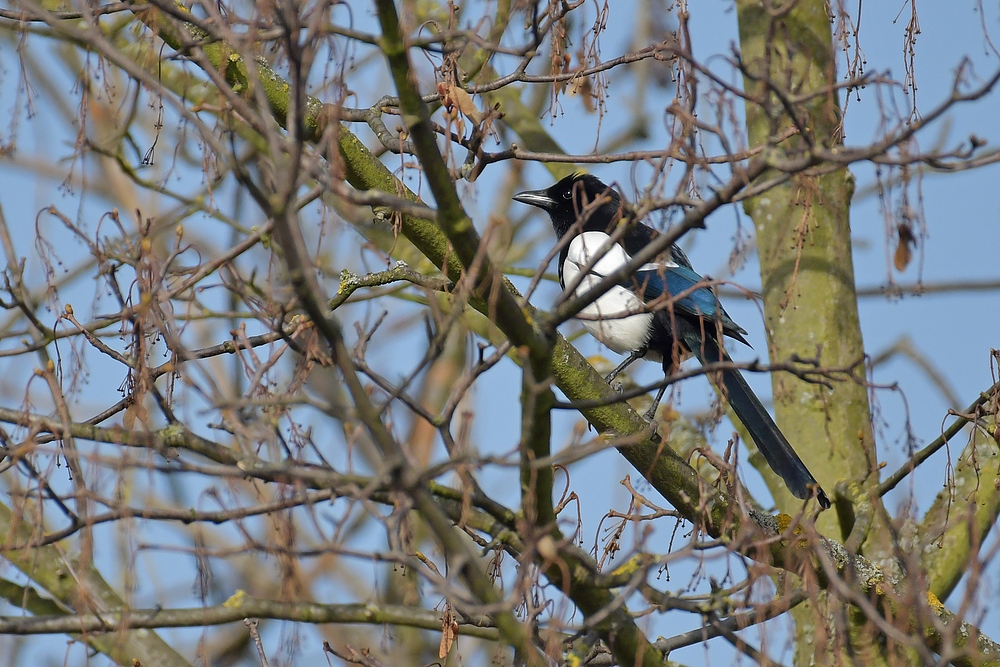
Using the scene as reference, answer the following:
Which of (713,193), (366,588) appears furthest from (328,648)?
(366,588)

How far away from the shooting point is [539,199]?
4.87 metres

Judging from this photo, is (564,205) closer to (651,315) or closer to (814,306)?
(651,315)

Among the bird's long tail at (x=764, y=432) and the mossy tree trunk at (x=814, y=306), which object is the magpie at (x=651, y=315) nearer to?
the bird's long tail at (x=764, y=432)

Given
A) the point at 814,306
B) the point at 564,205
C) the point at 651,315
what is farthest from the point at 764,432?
the point at 564,205

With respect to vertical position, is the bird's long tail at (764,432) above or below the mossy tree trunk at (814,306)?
below

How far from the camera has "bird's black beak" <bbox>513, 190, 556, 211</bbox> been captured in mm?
4848

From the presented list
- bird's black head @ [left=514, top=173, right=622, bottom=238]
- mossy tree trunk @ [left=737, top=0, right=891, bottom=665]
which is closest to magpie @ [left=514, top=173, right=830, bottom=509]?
bird's black head @ [left=514, top=173, right=622, bottom=238]

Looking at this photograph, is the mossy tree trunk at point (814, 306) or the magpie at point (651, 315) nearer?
the magpie at point (651, 315)

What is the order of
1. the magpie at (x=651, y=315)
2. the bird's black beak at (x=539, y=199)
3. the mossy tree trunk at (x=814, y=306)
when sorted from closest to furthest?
the magpie at (x=651, y=315) < the mossy tree trunk at (x=814, y=306) < the bird's black beak at (x=539, y=199)

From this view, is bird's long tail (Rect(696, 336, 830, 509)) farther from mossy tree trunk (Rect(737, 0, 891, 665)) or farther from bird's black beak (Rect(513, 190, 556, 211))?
bird's black beak (Rect(513, 190, 556, 211))

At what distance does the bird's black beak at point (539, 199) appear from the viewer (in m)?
4.85

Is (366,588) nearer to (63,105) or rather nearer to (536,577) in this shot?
(63,105)

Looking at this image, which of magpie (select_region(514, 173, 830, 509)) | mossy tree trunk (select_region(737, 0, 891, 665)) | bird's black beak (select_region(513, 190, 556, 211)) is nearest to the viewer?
magpie (select_region(514, 173, 830, 509))

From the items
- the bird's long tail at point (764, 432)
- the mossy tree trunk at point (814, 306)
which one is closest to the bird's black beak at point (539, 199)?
the mossy tree trunk at point (814, 306)
